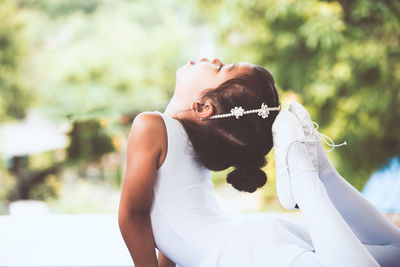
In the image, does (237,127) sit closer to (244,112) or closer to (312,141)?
(244,112)

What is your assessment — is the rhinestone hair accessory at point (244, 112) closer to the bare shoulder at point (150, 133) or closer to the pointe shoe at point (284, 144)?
the pointe shoe at point (284, 144)

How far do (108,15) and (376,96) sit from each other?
9.15 feet

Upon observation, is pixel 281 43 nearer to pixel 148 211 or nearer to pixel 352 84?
pixel 352 84

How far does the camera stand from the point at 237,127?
0.99m

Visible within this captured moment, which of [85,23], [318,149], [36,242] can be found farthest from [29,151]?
[318,149]

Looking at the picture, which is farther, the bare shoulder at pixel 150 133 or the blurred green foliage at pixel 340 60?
the blurred green foliage at pixel 340 60

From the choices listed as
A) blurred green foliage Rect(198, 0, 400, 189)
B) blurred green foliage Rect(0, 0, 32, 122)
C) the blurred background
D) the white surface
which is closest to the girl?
the white surface

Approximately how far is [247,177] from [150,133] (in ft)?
1.05

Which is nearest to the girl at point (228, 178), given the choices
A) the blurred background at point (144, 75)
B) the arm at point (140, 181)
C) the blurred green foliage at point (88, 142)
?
the arm at point (140, 181)

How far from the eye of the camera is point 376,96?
360cm

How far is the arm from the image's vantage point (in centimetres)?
91

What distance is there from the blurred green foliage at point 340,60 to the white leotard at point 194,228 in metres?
2.84

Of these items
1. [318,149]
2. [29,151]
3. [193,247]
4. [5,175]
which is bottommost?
[5,175]

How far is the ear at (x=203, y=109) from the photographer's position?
98 cm
